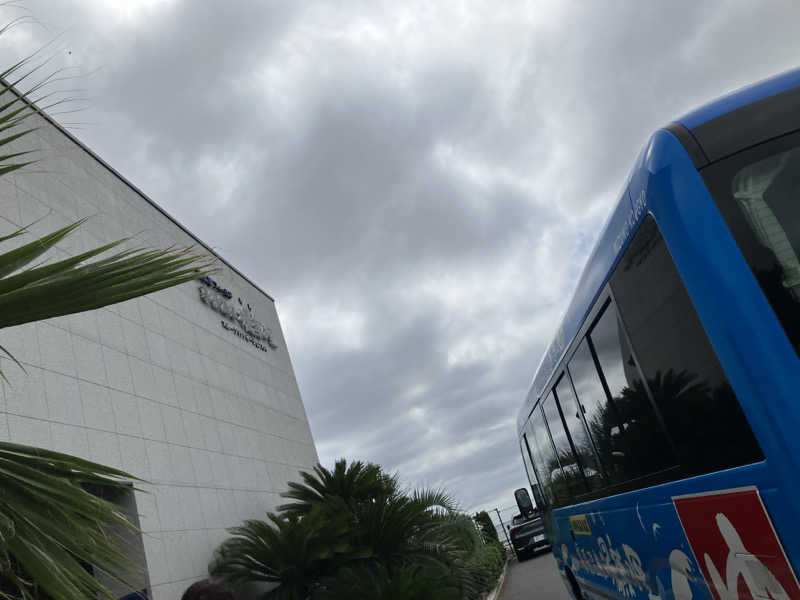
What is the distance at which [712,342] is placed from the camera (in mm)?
2701

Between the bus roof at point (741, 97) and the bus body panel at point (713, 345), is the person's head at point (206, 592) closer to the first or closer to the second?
the bus body panel at point (713, 345)

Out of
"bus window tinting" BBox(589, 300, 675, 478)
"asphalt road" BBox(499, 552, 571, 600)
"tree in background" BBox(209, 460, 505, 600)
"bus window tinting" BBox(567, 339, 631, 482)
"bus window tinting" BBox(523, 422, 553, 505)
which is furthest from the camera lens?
"asphalt road" BBox(499, 552, 571, 600)

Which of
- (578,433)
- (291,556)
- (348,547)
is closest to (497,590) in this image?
(348,547)

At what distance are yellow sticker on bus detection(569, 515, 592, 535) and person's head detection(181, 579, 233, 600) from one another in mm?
5914

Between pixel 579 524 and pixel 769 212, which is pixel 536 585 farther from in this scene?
pixel 769 212

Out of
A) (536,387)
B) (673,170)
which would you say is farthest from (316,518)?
(673,170)

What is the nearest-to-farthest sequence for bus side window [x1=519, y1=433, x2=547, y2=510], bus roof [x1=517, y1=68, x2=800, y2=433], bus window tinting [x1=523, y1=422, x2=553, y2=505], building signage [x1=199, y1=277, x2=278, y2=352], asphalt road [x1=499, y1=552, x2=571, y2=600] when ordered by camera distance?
bus roof [x1=517, y1=68, x2=800, y2=433], bus window tinting [x1=523, y1=422, x2=553, y2=505], bus side window [x1=519, y1=433, x2=547, y2=510], asphalt road [x1=499, y1=552, x2=571, y2=600], building signage [x1=199, y1=277, x2=278, y2=352]

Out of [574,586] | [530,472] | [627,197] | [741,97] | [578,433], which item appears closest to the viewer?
[741,97]

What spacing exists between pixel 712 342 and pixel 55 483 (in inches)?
105

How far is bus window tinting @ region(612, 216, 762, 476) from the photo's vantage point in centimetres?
276

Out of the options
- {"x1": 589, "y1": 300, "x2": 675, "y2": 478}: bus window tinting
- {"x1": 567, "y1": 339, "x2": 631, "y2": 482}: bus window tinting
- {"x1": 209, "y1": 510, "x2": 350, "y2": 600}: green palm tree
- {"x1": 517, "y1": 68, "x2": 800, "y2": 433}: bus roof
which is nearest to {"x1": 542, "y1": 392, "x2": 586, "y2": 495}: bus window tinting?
{"x1": 517, "y1": 68, "x2": 800, "y2": 433}: bus roof

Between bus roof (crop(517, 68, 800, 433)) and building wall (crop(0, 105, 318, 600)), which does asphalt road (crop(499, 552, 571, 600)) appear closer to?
building wall (crop(0, 105, 318, 600))

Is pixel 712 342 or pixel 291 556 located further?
pixel 291 556

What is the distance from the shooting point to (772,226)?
2.68m
